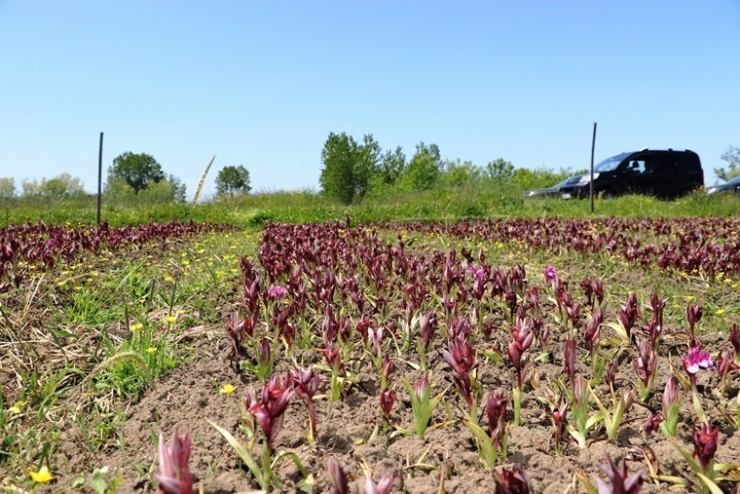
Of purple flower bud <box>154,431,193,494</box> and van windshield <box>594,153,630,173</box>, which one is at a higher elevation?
van windshield <box>594,153,630,173</box>

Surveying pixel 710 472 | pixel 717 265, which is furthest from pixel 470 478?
pixel 717 265

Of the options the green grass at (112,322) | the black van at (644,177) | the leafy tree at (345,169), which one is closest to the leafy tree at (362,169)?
the leafy tree at (345,169)

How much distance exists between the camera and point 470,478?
5.82ft

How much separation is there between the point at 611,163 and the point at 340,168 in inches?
704

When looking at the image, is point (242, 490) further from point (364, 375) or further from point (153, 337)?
point (153, 337)

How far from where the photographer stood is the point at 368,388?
8.57 ft

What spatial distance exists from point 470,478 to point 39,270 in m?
4.78

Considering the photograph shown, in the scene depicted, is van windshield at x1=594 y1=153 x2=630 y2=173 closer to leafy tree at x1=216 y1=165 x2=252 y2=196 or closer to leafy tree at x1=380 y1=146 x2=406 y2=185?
leafy tree at x1=380 y1=146 x2=406 y2=185

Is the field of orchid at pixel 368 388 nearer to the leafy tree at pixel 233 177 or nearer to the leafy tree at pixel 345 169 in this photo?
the leafy tree at pixel 345 169

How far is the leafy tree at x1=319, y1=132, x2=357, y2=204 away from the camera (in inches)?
1363

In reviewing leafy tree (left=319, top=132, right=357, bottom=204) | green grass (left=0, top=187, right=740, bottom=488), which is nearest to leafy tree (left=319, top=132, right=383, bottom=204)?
leafy tree (left=319, top=132, right=357, bottom=204)

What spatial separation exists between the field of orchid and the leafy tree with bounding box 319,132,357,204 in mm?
29886

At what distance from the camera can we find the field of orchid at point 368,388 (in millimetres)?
1820

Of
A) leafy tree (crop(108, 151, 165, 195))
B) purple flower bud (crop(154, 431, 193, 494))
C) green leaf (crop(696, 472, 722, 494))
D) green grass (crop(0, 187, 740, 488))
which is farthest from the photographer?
leafy tree (crop(108, 151, 165, 195))
